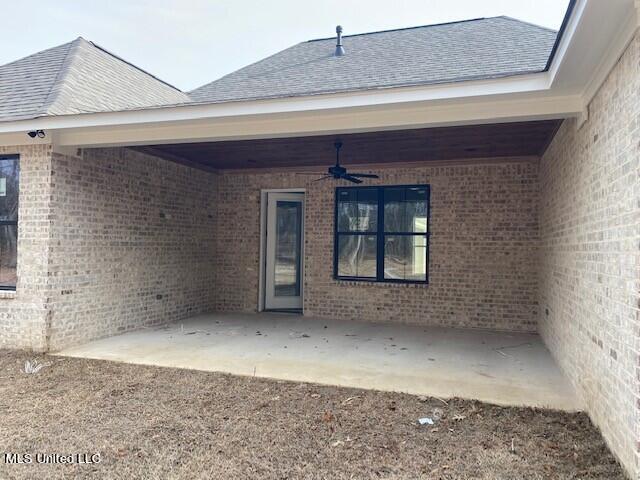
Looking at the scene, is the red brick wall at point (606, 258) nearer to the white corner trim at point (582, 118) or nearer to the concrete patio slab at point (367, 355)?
the white corner trim at point (582, 118)

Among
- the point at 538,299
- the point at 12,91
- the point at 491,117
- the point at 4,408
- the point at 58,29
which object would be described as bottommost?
the point at 4,408

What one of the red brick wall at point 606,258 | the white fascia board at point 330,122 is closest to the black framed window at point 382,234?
the red brick wall at point 606,258

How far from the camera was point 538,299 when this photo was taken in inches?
275

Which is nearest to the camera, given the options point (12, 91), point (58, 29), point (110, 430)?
point (110, 430)

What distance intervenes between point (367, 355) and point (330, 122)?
2.86 meters

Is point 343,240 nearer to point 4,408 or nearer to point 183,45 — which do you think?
point 4,408

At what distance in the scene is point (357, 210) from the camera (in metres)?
8.21

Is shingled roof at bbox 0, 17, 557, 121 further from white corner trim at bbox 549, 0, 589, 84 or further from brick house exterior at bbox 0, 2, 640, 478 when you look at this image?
white corner trim at bbox 549, 0, 589, 84

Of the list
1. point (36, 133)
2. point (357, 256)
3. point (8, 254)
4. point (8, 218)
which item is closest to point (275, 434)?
point (36, 133)

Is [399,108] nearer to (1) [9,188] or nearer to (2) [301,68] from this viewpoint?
(2) [301,68]

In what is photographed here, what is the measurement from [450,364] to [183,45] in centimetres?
1651

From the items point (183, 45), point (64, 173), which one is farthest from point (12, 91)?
point (183, 45)

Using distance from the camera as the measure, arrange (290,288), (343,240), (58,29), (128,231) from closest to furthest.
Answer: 1. (128,231)
2. (343,240)
3. (290,288)
4. (58,29)

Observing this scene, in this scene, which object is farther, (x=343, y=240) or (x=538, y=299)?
(x=343, y=240)
